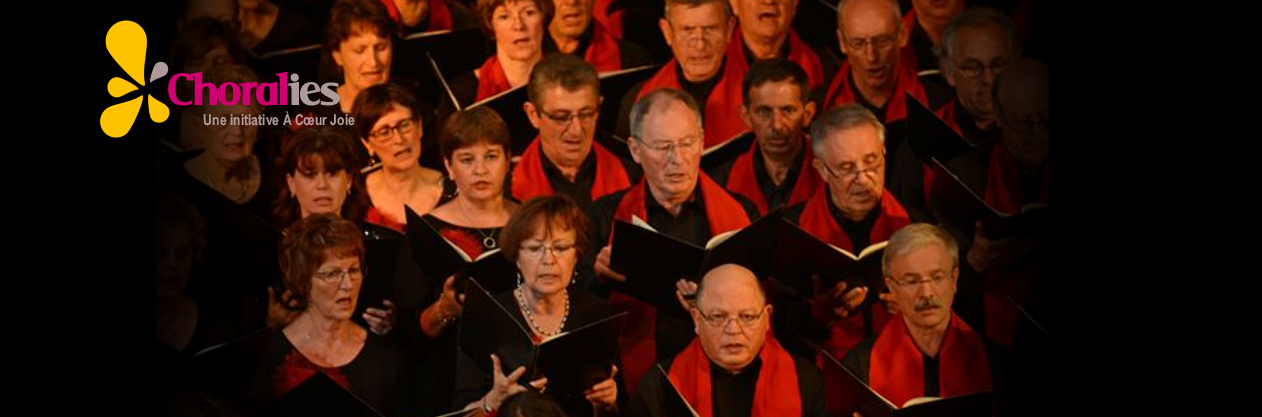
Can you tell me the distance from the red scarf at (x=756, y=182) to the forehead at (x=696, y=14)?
14.8 inches

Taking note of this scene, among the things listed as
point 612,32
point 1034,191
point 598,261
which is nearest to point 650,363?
point 598,261

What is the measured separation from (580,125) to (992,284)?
4.25 ft

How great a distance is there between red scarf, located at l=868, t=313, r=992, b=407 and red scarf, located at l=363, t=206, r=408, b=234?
1.40 meters

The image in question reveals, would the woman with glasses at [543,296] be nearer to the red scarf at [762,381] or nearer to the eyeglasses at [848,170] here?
the red scarf at [762,381]

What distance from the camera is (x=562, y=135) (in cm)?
451

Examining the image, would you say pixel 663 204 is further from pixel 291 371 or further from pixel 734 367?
pixel 291 371

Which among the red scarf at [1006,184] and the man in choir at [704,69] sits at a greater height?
the man in choir at [704,69]

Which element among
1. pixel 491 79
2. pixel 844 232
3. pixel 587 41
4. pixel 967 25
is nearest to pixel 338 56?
pixel 491 79

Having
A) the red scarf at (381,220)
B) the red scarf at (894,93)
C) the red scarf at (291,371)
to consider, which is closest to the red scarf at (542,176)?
the red scarf at (381,220)

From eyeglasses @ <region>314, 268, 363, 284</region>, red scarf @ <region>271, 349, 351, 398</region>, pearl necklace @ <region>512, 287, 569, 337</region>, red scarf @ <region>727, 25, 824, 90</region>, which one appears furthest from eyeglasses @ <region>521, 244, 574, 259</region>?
red scarf @ <region>727, 25, 824, 90</region>

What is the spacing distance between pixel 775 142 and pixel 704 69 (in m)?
0.29

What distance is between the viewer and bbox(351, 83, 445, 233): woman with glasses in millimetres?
4480

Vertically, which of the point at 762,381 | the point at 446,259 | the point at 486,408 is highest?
the point at 446,259

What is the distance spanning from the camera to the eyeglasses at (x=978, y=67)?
4.63m
